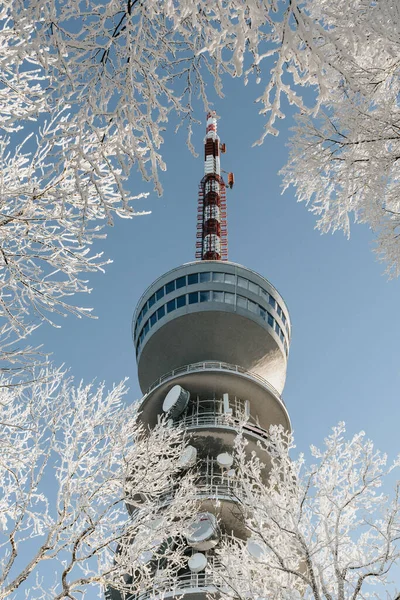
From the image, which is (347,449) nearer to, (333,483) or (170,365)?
(333,483)

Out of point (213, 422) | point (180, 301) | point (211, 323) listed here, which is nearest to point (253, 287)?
point (211, 323)

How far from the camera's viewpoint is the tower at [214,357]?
31.7 meters

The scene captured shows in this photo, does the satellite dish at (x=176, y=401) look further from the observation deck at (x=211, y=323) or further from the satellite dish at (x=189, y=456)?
the observation deck at (x=211, y=323)

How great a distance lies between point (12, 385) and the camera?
6.32 m

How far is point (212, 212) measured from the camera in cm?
4475

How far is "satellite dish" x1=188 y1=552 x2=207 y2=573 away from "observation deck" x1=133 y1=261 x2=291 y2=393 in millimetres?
11405

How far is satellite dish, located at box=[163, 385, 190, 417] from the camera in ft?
106

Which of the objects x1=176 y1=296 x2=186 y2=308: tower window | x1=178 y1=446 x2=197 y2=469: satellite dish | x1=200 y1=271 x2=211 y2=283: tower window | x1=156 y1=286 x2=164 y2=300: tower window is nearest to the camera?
x1=178 y1=446 x2=197 y2=469: satellite dish

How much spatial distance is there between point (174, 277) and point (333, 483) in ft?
84.9

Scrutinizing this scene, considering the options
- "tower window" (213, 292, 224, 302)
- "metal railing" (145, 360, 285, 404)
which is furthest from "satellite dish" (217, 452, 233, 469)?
"tower window" (213, 292, 224, 302)

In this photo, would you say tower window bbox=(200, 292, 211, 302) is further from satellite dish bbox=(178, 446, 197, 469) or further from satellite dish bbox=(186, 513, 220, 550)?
satellite dish bbox=(186, 513, 220, 550)

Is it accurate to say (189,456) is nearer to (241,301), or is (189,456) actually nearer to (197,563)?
(197,563)

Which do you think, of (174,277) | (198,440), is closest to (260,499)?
(198,440)

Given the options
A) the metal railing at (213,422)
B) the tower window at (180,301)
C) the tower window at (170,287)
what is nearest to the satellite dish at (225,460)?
the metal railing at (213,422)
